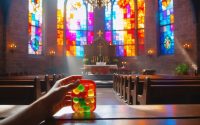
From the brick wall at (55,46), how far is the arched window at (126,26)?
77 cm

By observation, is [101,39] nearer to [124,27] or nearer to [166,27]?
[124,27]

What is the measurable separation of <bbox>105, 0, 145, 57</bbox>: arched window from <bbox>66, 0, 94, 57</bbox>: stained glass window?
4.28 feet

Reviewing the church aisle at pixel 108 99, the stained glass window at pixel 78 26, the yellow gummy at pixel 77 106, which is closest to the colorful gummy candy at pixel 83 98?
the yellow gummy at pixel 77 106

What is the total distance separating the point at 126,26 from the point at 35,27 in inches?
252

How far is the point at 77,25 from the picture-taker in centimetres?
1900

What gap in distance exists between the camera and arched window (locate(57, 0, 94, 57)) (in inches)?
733

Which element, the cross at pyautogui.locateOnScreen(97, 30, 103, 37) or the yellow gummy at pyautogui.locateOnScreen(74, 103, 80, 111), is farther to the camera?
the cross at pyautogui.locateOnScreen(97, 30, 103, 37)

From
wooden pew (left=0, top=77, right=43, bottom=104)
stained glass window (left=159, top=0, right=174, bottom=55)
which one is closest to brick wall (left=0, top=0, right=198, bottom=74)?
stained glass window (left=159, top=0, right=174, bottom=55)

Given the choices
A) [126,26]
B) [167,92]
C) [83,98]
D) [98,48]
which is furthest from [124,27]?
[83,98]

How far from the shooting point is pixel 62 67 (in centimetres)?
1780

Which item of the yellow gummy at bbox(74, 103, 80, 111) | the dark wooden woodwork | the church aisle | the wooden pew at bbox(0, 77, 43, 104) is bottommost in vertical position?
the church aisle

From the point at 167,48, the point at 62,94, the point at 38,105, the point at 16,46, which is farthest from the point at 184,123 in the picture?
the point at 167,48

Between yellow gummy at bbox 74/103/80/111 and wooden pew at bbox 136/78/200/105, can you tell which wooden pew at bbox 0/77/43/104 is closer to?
wooden pew at bbox 136/78/200/105

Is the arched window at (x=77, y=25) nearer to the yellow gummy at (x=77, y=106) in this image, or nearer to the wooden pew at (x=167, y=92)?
the wooden pew at (x=167, y=92)
